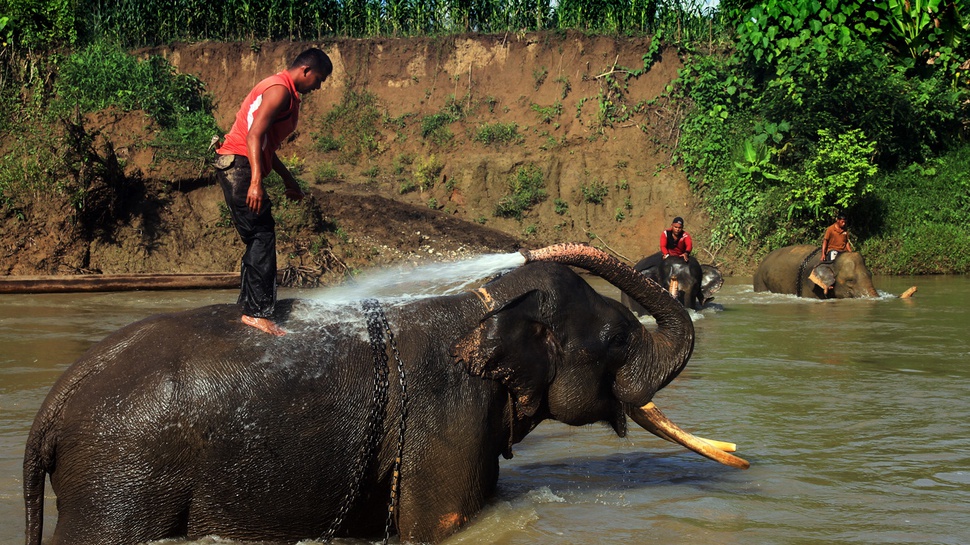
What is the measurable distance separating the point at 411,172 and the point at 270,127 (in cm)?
2406

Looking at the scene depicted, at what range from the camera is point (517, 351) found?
4586mm

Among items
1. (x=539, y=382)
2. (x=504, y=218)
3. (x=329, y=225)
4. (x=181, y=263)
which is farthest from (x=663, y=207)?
(x=539, y=382)

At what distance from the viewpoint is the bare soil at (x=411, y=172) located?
20.6 meters

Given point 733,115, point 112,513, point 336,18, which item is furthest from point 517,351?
point 336,18

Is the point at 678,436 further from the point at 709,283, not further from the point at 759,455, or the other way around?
the point at 709,283

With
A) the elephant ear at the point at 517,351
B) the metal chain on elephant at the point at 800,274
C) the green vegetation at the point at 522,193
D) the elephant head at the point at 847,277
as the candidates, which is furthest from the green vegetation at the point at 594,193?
the elephant ear at the point at 517,351

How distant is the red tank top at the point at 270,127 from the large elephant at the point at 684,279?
32.6ft

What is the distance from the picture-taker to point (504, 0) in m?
32.7

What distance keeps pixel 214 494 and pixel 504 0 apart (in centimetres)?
3013

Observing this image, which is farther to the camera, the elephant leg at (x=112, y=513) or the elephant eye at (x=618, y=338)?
the elephant eye at (x=618, y=338)

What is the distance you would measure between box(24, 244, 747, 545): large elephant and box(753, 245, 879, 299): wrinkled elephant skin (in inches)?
552

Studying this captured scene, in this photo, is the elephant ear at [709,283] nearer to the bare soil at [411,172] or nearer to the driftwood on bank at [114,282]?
Answer: the bare soil at [411,172]

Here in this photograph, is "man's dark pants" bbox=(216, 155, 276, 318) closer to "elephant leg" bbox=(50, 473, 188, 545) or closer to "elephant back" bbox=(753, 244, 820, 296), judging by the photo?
"elephant leg" bbox=(50, 473, 188, 545)

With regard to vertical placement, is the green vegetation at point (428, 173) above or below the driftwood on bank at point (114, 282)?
above
